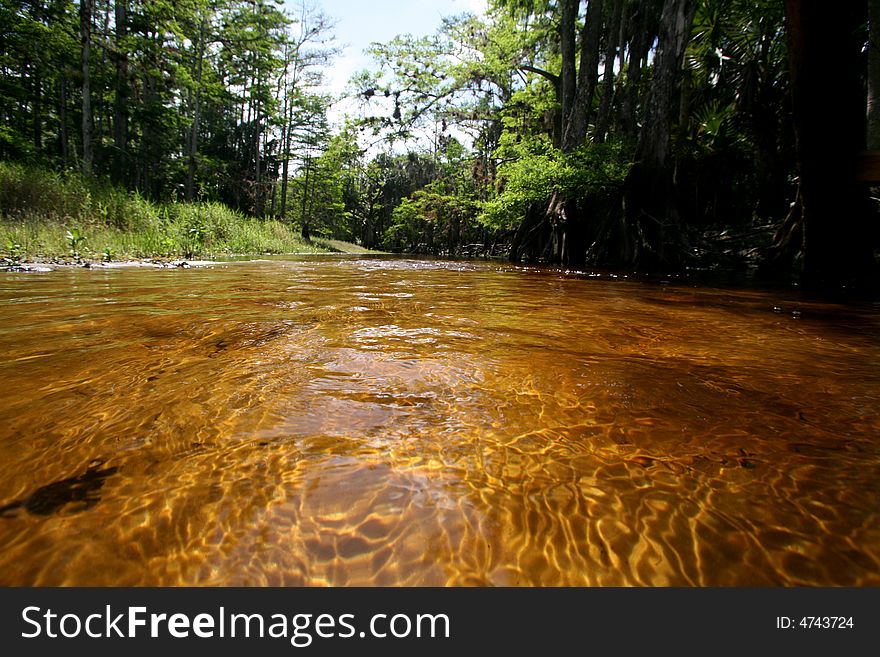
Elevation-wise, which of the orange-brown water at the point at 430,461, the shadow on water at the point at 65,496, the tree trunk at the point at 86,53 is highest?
the tree trunk at the point at 86,53

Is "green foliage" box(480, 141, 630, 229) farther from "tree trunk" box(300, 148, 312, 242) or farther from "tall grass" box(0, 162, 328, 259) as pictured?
"tree trunk" box(300, 148, 312, 242)

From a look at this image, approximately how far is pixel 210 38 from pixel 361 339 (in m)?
24.9

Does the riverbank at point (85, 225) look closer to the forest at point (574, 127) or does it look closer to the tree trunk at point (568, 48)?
the forest at point (574, 127)

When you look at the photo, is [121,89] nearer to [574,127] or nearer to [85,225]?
[85,225]

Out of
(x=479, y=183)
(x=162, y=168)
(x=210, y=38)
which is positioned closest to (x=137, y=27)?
(x=210, y=38)

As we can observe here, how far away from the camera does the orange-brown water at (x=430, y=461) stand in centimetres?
86

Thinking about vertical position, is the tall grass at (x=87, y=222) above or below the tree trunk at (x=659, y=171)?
below

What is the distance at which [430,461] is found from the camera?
1186mm

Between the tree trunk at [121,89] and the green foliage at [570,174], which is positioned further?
the tree trunk at [121,89]

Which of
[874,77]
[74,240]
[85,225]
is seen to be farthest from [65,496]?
[85,225]

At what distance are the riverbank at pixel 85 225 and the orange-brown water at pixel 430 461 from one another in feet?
22.9

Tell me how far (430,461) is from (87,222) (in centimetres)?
1236

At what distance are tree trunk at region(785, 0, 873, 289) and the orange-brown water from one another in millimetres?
3621

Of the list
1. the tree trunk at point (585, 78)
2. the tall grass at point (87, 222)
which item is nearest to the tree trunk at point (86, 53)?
the tall grass at point (87, 222)
